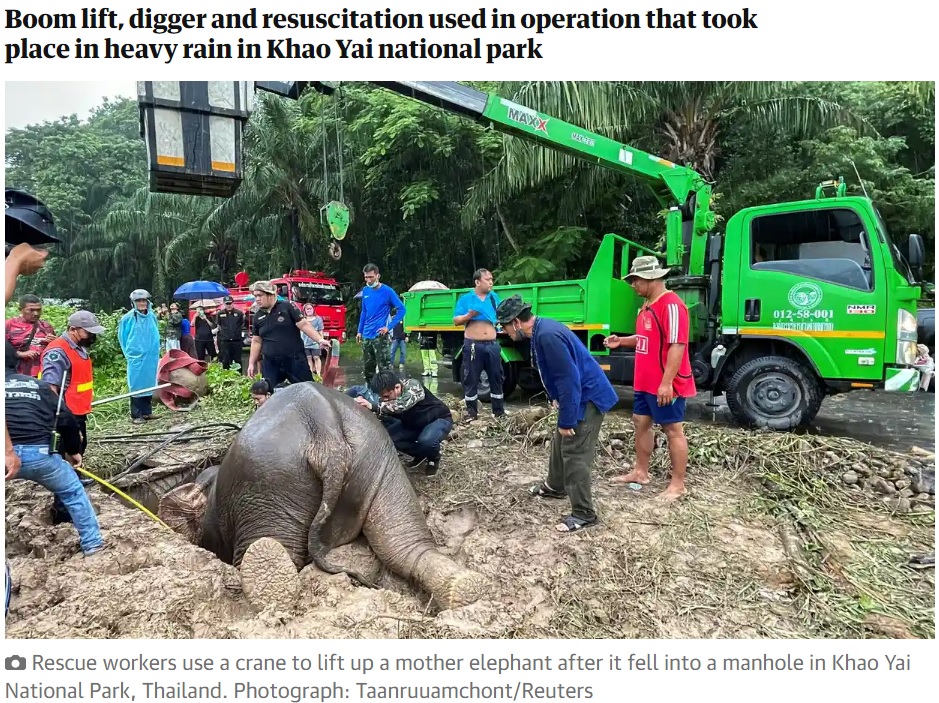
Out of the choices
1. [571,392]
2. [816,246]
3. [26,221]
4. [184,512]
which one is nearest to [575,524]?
[571,392]

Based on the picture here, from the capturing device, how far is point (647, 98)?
11.3 metres

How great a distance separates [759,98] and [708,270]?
21.5 ft

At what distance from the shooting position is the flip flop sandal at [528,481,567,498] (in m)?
4.30

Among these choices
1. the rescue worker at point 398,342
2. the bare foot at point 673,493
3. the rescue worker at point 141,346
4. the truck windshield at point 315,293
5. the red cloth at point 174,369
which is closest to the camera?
the bare foot at point 673,493

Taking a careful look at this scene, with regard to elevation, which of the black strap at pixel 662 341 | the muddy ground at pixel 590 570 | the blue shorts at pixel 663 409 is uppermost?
the black strap at pixel 662 341

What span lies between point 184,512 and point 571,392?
8.69 ft

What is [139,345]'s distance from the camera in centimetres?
671

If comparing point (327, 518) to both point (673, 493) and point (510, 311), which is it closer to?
point (510, 311)

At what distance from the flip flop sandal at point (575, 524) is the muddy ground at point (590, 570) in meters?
0.09

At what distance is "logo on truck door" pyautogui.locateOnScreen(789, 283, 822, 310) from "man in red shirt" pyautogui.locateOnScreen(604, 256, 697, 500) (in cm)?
260

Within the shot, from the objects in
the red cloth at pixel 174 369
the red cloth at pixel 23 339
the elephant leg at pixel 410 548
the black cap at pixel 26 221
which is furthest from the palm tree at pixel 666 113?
the black cap at pixel 26 221

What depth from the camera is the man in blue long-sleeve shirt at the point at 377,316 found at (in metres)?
7.35

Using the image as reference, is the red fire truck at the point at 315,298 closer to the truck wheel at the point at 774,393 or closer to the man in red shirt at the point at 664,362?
the truck wheel at the point at 774,393
